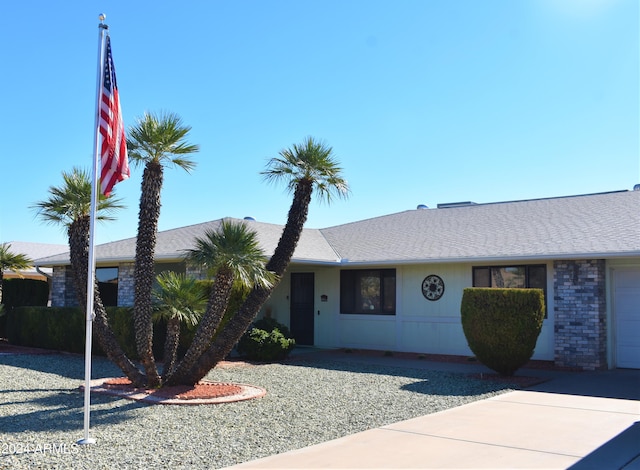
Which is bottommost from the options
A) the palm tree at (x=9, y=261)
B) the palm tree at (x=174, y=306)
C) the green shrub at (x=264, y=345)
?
the green shrub at (x=264, y=345)

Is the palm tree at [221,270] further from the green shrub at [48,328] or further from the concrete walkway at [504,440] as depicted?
the green shrub at [48,328]

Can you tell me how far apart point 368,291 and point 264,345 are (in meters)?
4.35

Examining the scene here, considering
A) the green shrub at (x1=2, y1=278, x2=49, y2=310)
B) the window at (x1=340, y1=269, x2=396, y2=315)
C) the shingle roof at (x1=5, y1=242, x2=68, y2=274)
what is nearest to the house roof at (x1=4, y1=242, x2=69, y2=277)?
the shingle roof at (x1=5, y1=242, x2=68, y2=274)

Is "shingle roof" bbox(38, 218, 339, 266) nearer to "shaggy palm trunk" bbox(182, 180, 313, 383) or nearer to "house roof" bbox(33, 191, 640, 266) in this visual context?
"house roof" bbox(33, 191, 640, 266)

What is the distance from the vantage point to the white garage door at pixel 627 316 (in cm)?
1432

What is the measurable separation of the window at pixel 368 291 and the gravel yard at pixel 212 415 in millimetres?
4086

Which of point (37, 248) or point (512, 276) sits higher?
point (37, 248)

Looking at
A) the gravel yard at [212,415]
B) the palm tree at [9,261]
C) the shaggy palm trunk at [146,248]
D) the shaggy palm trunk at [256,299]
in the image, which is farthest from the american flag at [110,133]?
the palm tree at [9,261]

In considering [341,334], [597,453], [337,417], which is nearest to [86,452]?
[337,417]

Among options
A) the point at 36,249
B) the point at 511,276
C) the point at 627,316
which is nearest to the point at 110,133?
the point at 511,276

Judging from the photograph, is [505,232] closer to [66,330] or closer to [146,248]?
[146,248]

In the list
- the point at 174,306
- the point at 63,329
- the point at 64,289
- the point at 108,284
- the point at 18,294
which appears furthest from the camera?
the point at 108,284

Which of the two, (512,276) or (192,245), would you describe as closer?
(512,276)

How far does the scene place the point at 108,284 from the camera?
847 inches
